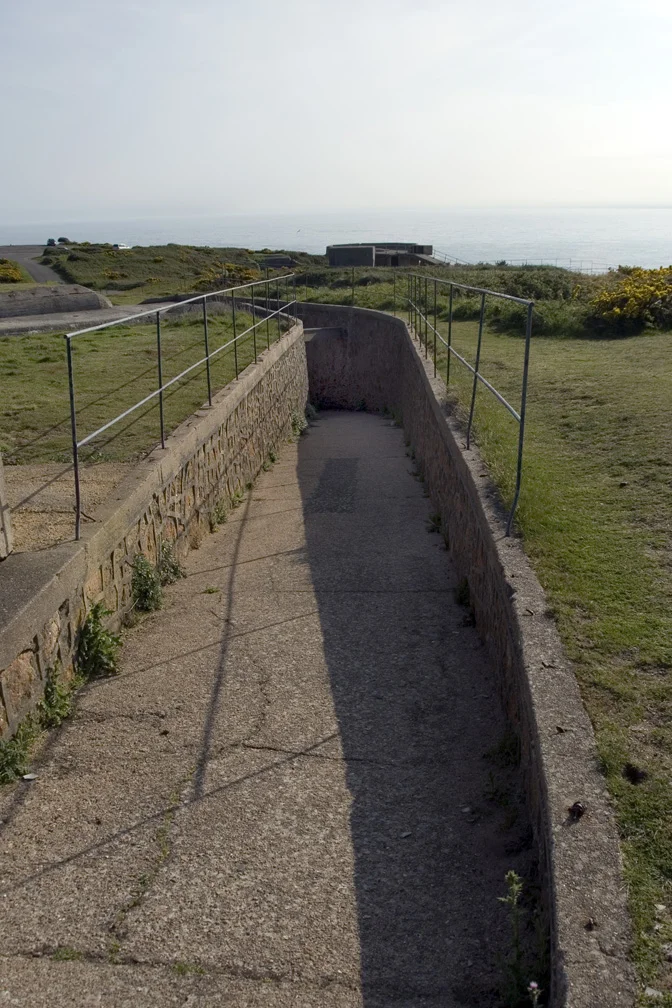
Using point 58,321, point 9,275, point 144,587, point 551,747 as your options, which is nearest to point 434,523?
point 144,587

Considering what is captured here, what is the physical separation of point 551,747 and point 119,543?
353 centimetres

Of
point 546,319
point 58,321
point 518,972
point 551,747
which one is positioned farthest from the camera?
point 58,321

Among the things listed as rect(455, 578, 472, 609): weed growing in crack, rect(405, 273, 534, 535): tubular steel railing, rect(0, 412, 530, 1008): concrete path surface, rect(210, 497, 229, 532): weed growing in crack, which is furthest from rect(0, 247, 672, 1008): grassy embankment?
rect(210, 497, 229, 532): weed growing in crack

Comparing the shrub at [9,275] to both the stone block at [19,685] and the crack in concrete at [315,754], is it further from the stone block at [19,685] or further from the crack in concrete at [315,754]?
the crack in concrete at [315,754]

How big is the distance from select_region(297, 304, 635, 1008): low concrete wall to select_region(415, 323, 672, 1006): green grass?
0.07 metres

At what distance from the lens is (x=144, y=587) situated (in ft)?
21.0

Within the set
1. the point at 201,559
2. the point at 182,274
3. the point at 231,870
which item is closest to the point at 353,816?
the point at 231,870

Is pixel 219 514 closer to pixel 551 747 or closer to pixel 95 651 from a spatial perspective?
pixel 95 651

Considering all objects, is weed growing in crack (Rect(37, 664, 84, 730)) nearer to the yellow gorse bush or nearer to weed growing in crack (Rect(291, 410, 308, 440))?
weed growing in crack (Rect(291, 410, 308, 440))

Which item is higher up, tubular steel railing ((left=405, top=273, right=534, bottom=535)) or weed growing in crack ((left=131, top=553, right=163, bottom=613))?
tubular steel railing ((left=405, top=273, right=534, bottom=535))

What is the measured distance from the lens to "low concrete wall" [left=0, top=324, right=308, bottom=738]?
14.8ft

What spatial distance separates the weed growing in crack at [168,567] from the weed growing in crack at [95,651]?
137 cm

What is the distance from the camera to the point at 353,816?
4.00 m

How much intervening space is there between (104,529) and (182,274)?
117 feet
